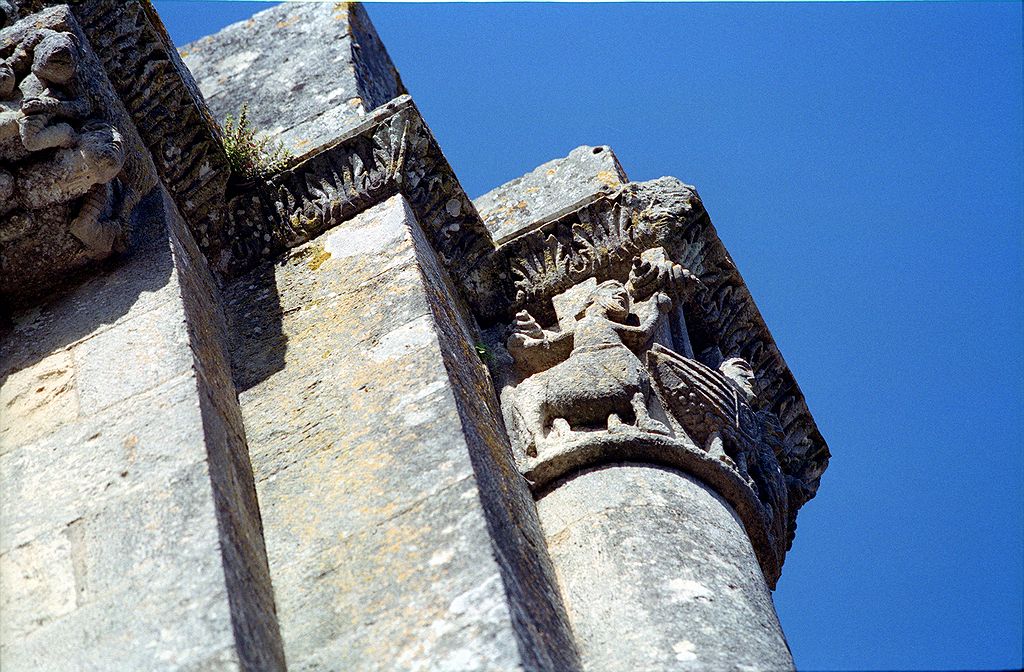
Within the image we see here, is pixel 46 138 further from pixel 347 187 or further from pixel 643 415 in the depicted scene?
pixel 643 415

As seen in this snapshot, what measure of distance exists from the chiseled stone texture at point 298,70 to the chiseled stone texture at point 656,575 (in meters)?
2.23

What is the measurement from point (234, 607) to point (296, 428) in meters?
1.12

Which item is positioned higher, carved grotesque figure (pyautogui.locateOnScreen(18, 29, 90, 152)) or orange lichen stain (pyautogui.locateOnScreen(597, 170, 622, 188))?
orange lichen stain (pyautogui.locateOnScreen(597, 170, 622, 188))

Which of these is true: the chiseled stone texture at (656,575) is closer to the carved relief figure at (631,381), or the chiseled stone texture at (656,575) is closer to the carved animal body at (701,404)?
the carved relief figure at (631,381)

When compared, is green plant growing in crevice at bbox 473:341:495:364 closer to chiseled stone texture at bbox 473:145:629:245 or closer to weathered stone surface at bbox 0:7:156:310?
chiseled stone texture at bbox 473:145:629:245

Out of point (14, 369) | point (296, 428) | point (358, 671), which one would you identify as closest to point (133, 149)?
point (14, 369)

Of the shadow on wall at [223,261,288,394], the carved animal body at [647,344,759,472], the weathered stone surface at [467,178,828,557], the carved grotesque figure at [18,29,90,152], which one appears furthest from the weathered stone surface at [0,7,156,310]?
the carved animal body at [647,344,759,472]

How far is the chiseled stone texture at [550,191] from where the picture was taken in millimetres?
6488

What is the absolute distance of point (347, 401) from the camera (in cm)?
473

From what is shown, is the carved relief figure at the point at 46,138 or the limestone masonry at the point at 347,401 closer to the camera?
the limestone masonry at the point at 347,401

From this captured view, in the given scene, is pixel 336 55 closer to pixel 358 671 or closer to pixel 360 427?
pixel 360 427

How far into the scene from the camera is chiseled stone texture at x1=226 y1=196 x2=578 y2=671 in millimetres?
3818

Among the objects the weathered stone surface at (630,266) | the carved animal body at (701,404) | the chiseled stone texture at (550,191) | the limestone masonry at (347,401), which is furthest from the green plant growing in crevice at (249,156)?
the carved animal body at (701,404)

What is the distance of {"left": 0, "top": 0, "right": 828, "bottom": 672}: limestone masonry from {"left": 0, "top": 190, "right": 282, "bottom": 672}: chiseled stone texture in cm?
1
